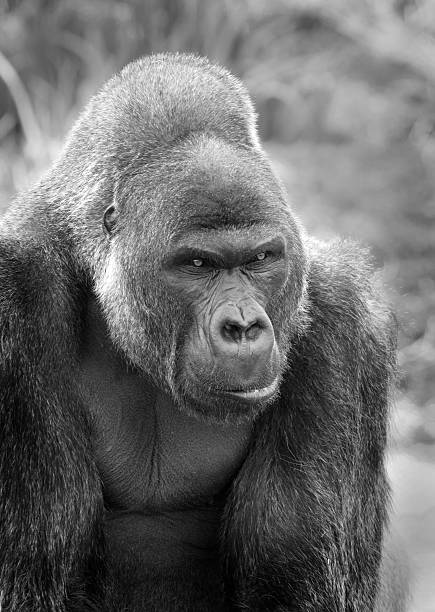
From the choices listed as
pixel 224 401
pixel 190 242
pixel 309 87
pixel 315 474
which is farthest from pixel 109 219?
pixel 309 87

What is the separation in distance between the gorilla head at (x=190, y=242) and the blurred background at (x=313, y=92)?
5.12 metres

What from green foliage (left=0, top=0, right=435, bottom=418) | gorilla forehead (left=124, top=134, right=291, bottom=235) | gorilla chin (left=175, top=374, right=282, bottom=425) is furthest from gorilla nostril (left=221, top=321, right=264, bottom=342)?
green foliage (left=0, top=0, right=435, bottom=418)

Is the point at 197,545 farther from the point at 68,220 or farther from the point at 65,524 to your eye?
the point at 68,220

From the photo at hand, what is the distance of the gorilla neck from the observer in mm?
4508

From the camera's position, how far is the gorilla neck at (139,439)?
4508 millimetres

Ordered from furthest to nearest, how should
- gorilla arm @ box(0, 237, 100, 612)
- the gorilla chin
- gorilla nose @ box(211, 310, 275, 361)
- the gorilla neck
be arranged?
the gorilla neck → gorilla arm @ box(0, 237, 100, 612) → the gorilla chin → gorilla nose @ box(211, 310, 275, 361)

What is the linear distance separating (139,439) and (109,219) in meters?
0.91

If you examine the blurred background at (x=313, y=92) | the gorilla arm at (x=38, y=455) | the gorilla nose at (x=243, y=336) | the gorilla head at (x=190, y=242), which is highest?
the blurred background at (x=313, y=92)

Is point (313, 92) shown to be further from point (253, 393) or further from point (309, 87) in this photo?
point (253, 393)

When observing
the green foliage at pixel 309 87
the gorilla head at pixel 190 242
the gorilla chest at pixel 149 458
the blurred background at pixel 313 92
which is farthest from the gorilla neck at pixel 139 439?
the green foliage at pixel 309 87

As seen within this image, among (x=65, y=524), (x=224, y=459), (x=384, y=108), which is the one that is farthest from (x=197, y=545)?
(x=384, y=108)

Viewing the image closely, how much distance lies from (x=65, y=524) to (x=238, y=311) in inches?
42.5

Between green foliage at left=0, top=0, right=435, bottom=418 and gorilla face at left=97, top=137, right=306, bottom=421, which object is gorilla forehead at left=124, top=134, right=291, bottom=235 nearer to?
gorilla face at left=97, top=137, right=306, bottom=421

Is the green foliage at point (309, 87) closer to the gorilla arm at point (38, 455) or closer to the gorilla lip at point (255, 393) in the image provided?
the gorilla arm at point (38, 455)
